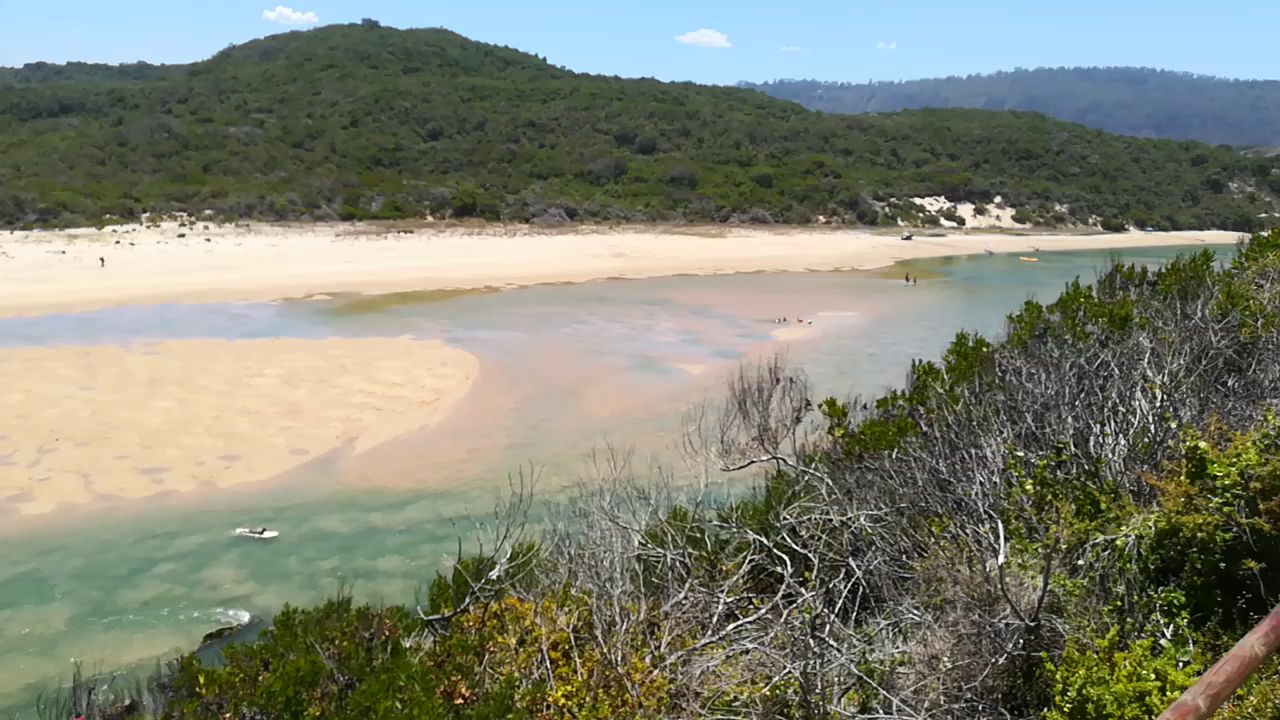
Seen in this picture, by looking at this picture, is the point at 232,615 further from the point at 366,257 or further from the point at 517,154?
the point at 517,154

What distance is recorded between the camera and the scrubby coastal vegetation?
480cm

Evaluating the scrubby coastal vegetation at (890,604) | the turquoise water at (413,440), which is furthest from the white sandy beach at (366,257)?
the scrubby coastal vegetation at (890,604)

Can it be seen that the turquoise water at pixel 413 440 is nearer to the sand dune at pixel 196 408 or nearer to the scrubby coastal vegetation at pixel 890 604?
the sand dune at pixel 196 408

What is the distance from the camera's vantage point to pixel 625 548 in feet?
20.7

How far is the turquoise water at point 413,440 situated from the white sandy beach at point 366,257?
2332mm

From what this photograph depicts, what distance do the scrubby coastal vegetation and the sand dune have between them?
5.26 meters

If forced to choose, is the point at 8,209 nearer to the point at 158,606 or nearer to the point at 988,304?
the point at 158,606

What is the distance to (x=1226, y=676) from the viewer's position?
8.54 ft

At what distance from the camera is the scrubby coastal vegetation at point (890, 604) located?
480cm

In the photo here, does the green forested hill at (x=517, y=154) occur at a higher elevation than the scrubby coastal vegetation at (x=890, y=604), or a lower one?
higher

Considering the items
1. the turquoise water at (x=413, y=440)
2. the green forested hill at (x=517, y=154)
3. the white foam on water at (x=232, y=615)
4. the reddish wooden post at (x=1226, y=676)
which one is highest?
the green forested hill at (x=517, y=154)

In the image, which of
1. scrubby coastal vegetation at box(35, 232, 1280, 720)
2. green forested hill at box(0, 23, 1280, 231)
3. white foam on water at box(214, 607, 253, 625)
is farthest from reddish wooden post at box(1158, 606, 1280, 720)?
green forested hill at box(0, 23, 1280, 231)

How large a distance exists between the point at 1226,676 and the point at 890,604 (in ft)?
11.1

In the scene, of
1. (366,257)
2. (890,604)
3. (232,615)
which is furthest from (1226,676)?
(366,257)
